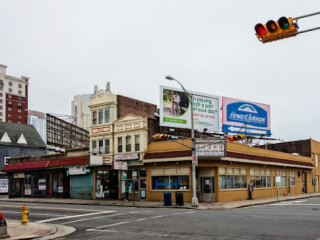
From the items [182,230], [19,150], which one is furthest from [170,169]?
[19,150]

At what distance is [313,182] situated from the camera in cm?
5372

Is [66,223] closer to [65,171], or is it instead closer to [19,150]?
[65,171]

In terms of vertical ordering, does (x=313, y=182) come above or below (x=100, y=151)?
below

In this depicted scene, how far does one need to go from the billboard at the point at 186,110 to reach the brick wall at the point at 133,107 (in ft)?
14.1

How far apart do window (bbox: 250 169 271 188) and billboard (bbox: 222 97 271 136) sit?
5.58 meters

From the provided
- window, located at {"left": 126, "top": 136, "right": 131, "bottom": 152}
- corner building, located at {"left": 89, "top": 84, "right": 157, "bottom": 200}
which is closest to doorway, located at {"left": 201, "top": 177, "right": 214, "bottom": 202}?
corner building, located at {"left": 89, "top": 84, "right": 157, "bottom": 200}

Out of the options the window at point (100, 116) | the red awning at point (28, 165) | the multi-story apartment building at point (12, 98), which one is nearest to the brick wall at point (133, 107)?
the window at point (100, 116)

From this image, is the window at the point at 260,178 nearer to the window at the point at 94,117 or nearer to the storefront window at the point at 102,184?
the storefront window at the point at 102,184

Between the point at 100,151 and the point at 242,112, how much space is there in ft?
56.7

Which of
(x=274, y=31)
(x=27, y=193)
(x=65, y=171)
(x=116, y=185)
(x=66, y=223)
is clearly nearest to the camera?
(x=274, y=31)

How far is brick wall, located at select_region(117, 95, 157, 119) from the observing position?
38.7 m

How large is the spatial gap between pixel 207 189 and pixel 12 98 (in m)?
134

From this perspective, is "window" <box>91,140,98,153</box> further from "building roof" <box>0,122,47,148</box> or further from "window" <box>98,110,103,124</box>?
"building roof" <box>0,122,47,148</box>

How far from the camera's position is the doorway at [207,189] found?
32.7m
